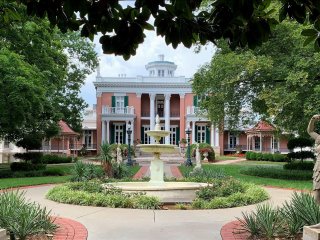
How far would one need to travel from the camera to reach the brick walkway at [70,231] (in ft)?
25.7

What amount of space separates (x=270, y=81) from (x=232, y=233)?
1472 cm

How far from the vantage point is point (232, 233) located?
820cm

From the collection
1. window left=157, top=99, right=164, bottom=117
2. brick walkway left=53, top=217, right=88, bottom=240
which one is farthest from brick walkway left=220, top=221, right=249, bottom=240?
window left=157, top=99, right=164, bottom=117

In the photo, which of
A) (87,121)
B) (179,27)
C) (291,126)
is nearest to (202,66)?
(291,126)

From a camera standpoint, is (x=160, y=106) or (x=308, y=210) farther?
(x=160, y=106)

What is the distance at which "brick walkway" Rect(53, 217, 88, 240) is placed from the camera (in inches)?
309

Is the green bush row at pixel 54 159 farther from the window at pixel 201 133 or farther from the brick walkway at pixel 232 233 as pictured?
the brick walkway at pixel 232 233

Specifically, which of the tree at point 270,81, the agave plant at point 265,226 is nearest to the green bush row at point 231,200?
the agave plant at point 265,226

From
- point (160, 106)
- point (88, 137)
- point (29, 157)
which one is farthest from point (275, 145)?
point (29, 157)

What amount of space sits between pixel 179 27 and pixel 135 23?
0.35 meters

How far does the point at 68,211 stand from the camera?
10953 millimetres

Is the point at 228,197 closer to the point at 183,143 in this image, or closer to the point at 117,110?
the point at 183,143

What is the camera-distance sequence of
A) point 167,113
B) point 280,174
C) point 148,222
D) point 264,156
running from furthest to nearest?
point 167,113 → point 264,156 → point 280,174 → point 148,222

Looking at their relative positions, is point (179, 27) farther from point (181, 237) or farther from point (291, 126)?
point (291, 126)
